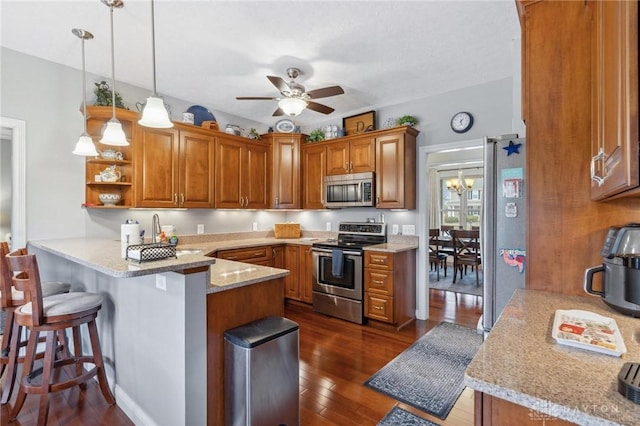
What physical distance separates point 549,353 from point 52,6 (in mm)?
3431

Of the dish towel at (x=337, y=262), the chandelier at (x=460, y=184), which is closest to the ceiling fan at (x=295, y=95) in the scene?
the dish towel at (x=337, y=262)

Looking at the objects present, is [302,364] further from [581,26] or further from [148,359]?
[581,26]

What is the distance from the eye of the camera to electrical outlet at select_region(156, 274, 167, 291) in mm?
1637

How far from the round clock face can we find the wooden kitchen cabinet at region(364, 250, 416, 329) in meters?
1.60

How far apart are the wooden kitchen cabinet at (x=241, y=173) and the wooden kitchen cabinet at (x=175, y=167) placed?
0.13 meters

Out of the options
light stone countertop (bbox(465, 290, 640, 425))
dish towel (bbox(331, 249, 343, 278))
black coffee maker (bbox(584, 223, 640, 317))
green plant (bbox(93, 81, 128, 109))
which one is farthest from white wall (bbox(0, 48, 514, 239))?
light stone countertop (bbox(465, 290, 640, 425))

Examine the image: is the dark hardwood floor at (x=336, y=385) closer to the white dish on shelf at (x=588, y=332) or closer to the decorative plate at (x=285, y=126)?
the white dish on shelf at (x=588, y=332)

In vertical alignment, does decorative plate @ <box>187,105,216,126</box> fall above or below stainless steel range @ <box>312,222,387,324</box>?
above

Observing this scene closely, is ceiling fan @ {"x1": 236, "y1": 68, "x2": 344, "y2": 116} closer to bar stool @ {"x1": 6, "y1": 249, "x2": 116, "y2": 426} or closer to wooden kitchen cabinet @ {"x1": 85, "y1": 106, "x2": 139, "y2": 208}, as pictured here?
wooden kitchen cabinet @ {"x1": 85, "y1": 106, "x2": 139, "y2": 208}

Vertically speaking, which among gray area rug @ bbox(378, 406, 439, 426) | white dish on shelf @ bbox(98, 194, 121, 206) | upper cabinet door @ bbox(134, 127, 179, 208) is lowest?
gray area rug @ bbox(378, 406, 439, 426)

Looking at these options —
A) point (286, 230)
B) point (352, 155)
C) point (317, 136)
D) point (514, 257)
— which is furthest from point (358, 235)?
point (514, 257)

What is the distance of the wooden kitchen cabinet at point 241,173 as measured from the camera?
407 cm

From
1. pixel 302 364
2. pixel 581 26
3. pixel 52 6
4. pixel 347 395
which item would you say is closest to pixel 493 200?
pixel 581 26

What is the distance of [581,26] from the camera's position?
1395 mm
